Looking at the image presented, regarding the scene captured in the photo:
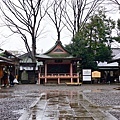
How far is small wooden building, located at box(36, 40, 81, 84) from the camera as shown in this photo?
42.5 metres

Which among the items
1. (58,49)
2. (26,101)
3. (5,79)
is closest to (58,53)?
(58,49)

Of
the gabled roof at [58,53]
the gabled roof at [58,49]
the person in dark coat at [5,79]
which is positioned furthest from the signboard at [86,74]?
the person in dark coat at [5,79]

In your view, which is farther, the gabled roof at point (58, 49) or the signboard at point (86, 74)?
the gabled roof at point (58, 49)

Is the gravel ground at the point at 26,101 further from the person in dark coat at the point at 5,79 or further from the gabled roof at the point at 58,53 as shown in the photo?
the gabled roof at the point at 58,53

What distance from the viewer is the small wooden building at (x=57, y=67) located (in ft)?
140

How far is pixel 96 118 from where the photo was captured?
412 inches

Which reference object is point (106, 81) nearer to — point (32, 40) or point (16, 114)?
point (32, 40)

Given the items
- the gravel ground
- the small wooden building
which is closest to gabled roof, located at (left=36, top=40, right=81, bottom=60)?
the small wooden building

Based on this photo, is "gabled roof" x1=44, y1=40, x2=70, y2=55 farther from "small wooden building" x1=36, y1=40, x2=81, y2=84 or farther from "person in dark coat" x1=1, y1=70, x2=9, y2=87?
"person in dark coat" x1=1, y1=70, x2=9, y2=87

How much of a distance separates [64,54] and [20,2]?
411 inches

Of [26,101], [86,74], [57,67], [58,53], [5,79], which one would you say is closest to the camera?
[26,101]

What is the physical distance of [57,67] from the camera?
44.3m

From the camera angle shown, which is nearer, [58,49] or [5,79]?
[5,79]

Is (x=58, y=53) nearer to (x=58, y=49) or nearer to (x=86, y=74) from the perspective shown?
(x=58, y=49)
